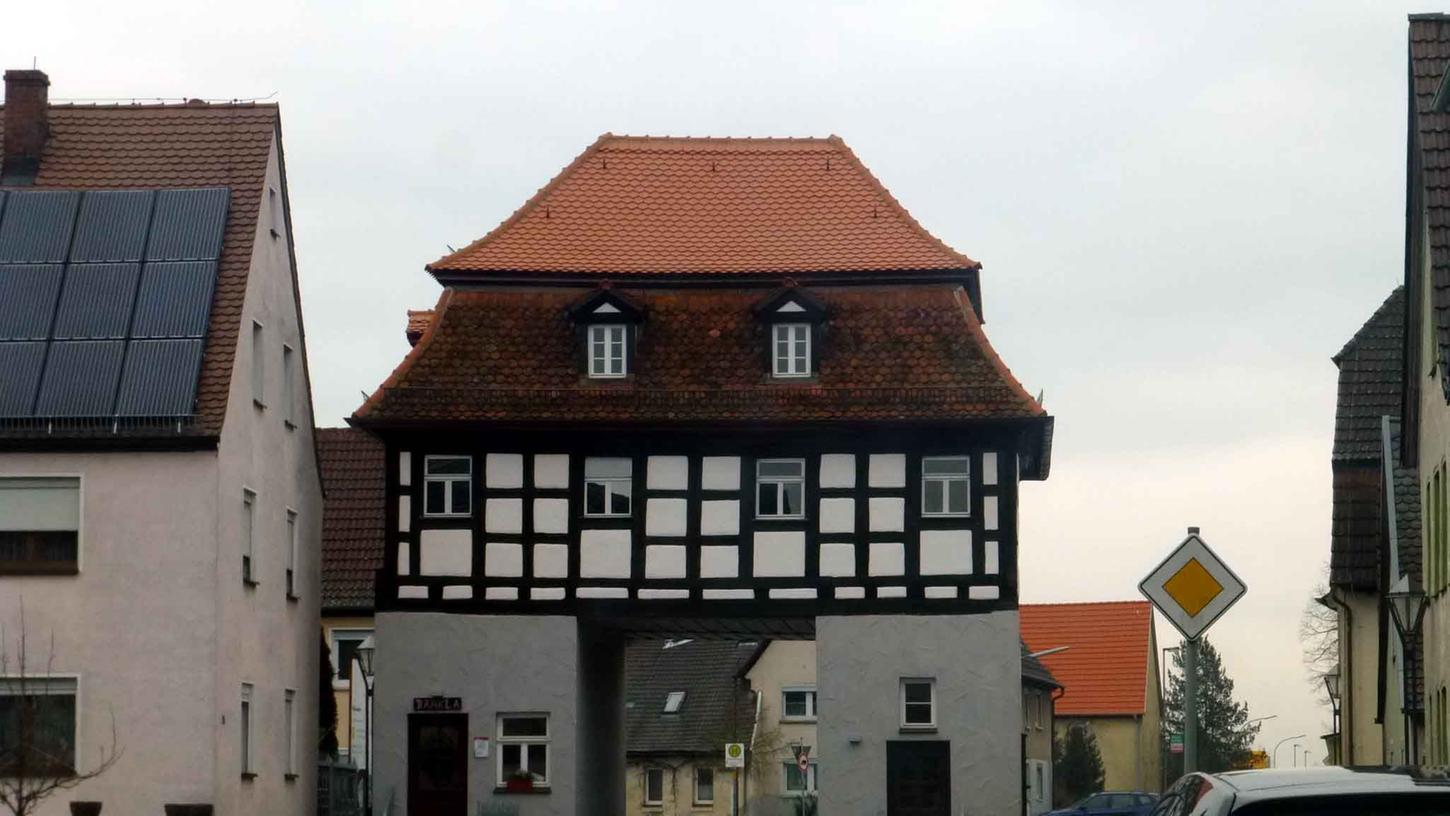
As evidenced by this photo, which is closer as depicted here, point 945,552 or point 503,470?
point 945,552

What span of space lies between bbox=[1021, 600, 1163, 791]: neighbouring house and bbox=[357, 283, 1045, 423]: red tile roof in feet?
153

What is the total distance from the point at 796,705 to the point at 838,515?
3151 cm

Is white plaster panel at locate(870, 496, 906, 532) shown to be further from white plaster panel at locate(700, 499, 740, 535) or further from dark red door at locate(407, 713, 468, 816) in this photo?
dark red door at locate(407, 713, 468, 816)

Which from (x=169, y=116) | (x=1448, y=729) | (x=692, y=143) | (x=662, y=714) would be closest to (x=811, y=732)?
(x=662, y=714)

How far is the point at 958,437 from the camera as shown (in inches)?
1403

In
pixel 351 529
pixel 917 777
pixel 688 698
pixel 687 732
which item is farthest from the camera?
pixel 688 698

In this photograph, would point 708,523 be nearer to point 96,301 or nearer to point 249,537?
point 249,537

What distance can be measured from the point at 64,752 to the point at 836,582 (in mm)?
11867

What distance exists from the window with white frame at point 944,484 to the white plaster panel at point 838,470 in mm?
1064

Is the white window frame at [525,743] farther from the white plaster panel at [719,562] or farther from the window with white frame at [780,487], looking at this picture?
the window with white frame at [780,487]

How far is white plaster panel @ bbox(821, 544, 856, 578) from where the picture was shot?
3538 cm

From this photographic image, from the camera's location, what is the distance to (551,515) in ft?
117

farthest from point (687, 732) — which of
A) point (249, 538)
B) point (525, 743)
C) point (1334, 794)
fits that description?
point (1334, 794)

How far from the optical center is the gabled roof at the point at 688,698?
6450cm
